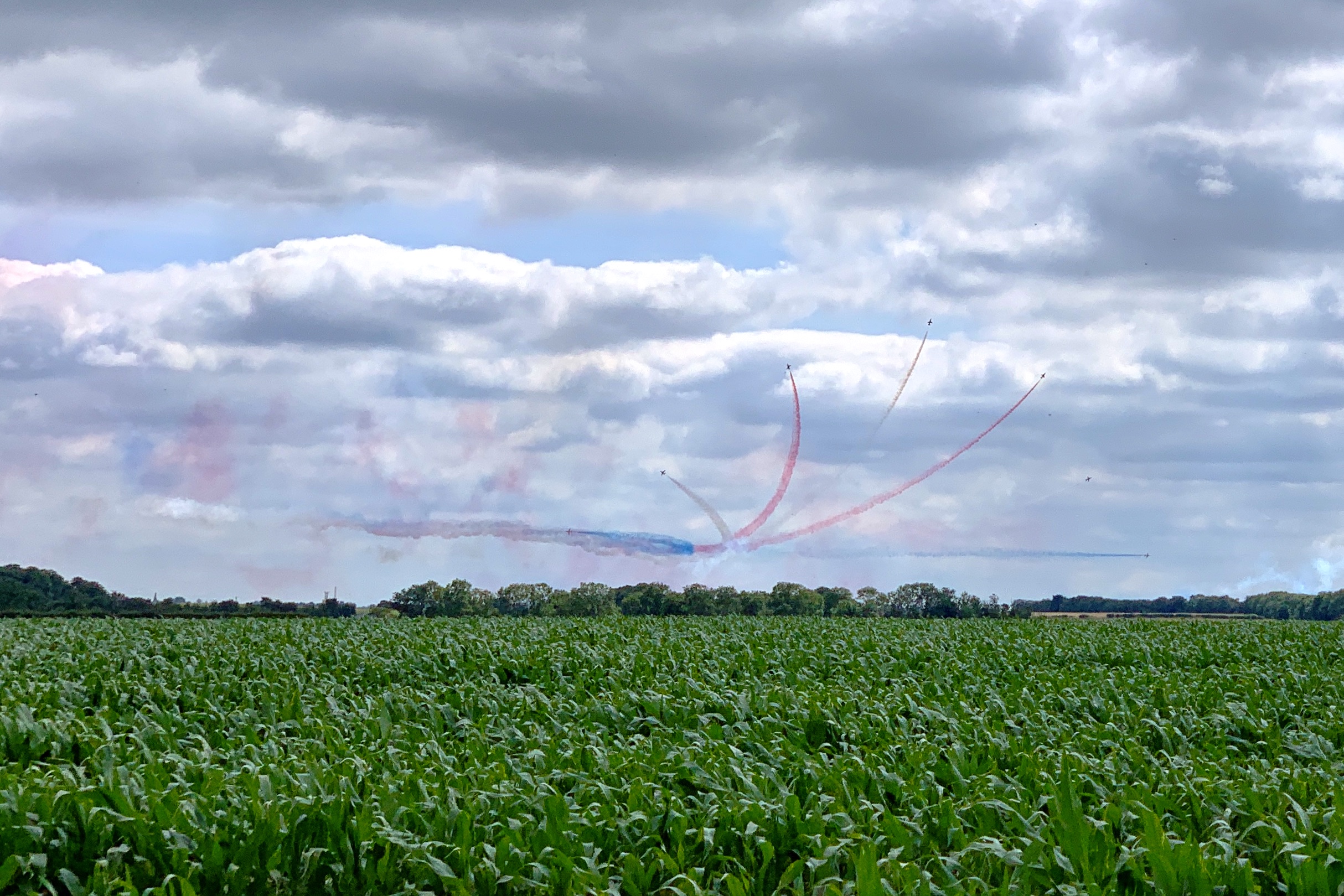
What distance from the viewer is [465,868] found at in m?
8.73

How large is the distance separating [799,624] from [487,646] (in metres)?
15.1

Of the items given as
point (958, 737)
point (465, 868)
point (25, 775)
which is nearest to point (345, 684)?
point (25, 775)

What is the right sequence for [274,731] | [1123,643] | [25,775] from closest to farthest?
[25,775]
[274,731]
[1123,643]

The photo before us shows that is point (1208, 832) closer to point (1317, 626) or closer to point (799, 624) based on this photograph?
point (799, 624)

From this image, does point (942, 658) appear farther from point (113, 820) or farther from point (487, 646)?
point (113, 820)

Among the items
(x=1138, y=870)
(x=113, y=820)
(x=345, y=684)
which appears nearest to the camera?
(x=1138, y=870)

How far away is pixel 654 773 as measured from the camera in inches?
455

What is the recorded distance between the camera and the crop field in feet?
29.0

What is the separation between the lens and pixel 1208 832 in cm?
1007

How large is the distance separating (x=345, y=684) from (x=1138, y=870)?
1671 cm

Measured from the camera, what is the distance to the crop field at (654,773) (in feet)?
29.0

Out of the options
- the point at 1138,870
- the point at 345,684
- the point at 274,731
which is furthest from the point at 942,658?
the point at 1138,870

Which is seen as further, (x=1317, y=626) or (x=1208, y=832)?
(x=1317, y=626)

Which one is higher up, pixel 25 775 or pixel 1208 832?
pixel 1208 832
